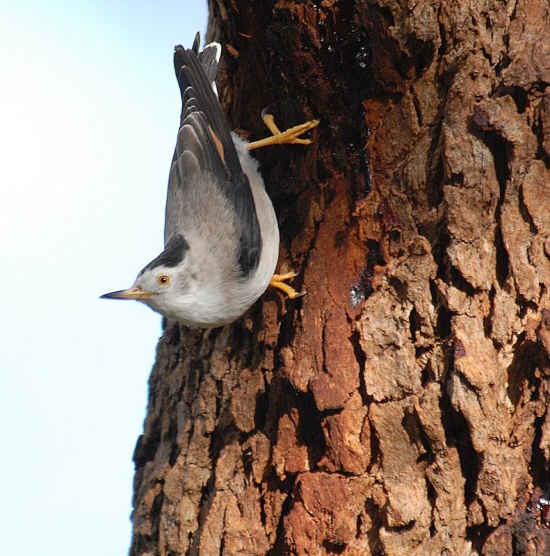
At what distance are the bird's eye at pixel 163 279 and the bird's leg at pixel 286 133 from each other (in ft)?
2.67

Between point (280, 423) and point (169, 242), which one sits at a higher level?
point (169, 242)

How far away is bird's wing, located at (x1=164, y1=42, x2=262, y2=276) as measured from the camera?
370cm

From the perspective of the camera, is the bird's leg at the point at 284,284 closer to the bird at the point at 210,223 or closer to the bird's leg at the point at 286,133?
the bird at the point at 210,223

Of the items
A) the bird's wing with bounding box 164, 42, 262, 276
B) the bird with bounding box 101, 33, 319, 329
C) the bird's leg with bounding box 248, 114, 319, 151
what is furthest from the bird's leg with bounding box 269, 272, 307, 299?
the bird's leg with bounding box 248, 114, 319, 151

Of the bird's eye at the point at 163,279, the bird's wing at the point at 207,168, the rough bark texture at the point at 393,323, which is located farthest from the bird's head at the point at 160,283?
the rough bark texture at the point at 393,323

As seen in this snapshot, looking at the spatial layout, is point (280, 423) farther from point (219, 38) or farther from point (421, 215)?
point (219, 38)

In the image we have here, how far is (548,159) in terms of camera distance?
2807mm

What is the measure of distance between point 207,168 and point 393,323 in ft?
4.73

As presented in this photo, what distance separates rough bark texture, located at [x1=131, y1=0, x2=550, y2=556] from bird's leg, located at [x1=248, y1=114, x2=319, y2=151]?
0.19 ft

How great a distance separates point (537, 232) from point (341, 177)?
0.86 m

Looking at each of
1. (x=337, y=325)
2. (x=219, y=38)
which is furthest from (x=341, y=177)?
(x=219, y=38)

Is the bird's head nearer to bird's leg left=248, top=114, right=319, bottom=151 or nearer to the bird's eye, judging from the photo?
the bird's eye

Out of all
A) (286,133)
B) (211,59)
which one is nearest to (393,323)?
(286,133)

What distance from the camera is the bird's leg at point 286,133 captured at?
11.0 ft
